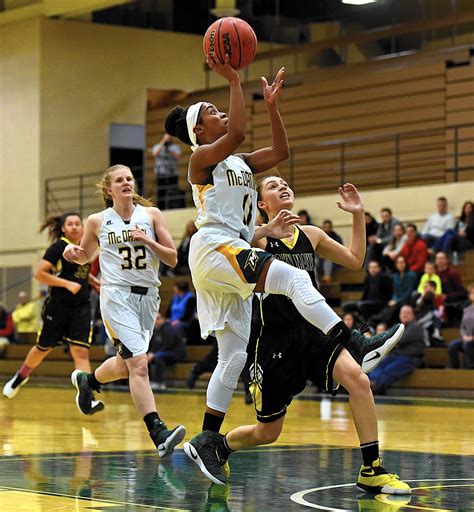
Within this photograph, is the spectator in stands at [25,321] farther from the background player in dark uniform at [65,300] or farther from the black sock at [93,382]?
the black sock at [93,382]

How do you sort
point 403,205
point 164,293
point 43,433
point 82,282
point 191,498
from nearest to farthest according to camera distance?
point 191,498 → point 43,433 → point 82,282 → point 403,205 → point 164,293

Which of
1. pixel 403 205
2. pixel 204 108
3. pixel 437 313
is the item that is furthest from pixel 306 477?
pixel 403 205

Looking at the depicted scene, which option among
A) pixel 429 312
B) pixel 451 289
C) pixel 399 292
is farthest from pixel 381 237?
pixel 429 312

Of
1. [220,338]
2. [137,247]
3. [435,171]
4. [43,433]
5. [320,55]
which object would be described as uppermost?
[320,55]

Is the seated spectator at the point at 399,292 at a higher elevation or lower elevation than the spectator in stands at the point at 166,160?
lower

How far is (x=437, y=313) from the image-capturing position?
17.0 metres

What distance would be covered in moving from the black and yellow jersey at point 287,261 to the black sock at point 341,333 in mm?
343

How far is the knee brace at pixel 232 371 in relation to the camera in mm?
6473

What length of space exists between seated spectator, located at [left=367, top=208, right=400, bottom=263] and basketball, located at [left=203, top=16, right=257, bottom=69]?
12738 mm

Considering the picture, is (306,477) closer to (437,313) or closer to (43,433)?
(43,433)

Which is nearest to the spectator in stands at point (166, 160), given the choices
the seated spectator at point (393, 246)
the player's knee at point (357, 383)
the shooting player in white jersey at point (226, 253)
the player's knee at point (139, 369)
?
the seated spectator at point (393, 246)

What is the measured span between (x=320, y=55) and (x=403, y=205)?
5.46m

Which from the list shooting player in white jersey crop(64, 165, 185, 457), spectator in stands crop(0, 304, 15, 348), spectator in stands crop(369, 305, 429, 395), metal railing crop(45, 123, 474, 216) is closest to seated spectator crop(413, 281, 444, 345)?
spectator in stands crop(369, 305, 429, 395)

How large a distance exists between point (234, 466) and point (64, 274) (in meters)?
4.95
